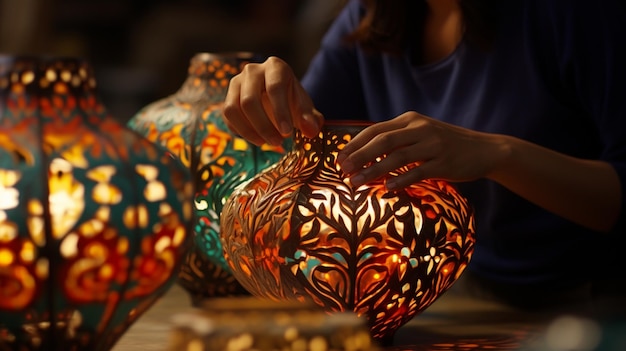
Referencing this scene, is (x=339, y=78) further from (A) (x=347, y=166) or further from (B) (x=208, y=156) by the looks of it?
(A) (x=347, y=166)

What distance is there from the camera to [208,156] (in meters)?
1.06

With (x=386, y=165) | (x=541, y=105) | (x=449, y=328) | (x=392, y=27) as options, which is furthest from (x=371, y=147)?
(x=392, y=27)

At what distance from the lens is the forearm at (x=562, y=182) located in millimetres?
996

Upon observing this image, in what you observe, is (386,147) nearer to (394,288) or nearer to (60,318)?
(394,288)

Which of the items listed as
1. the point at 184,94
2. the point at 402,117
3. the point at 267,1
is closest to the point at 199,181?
the point at 184,94

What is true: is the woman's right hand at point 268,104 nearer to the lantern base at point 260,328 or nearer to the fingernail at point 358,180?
the fingernail at point 358,180

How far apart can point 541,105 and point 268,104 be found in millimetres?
396

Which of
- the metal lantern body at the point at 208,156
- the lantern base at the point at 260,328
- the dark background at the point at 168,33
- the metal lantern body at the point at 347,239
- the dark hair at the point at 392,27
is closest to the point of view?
the lantern base at the point at 260,328

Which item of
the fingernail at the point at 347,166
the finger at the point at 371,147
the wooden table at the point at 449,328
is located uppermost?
the finger at the point at 371,147

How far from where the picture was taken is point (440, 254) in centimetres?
84

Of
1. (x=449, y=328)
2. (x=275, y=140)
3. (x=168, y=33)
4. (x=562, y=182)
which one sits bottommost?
(x=168, y=33)

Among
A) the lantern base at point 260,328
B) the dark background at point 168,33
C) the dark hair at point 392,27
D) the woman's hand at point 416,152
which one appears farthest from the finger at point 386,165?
the dark background at point 168,33

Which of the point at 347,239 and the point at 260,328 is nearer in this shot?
the point at 260,328

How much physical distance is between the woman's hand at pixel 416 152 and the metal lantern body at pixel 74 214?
184 mm
